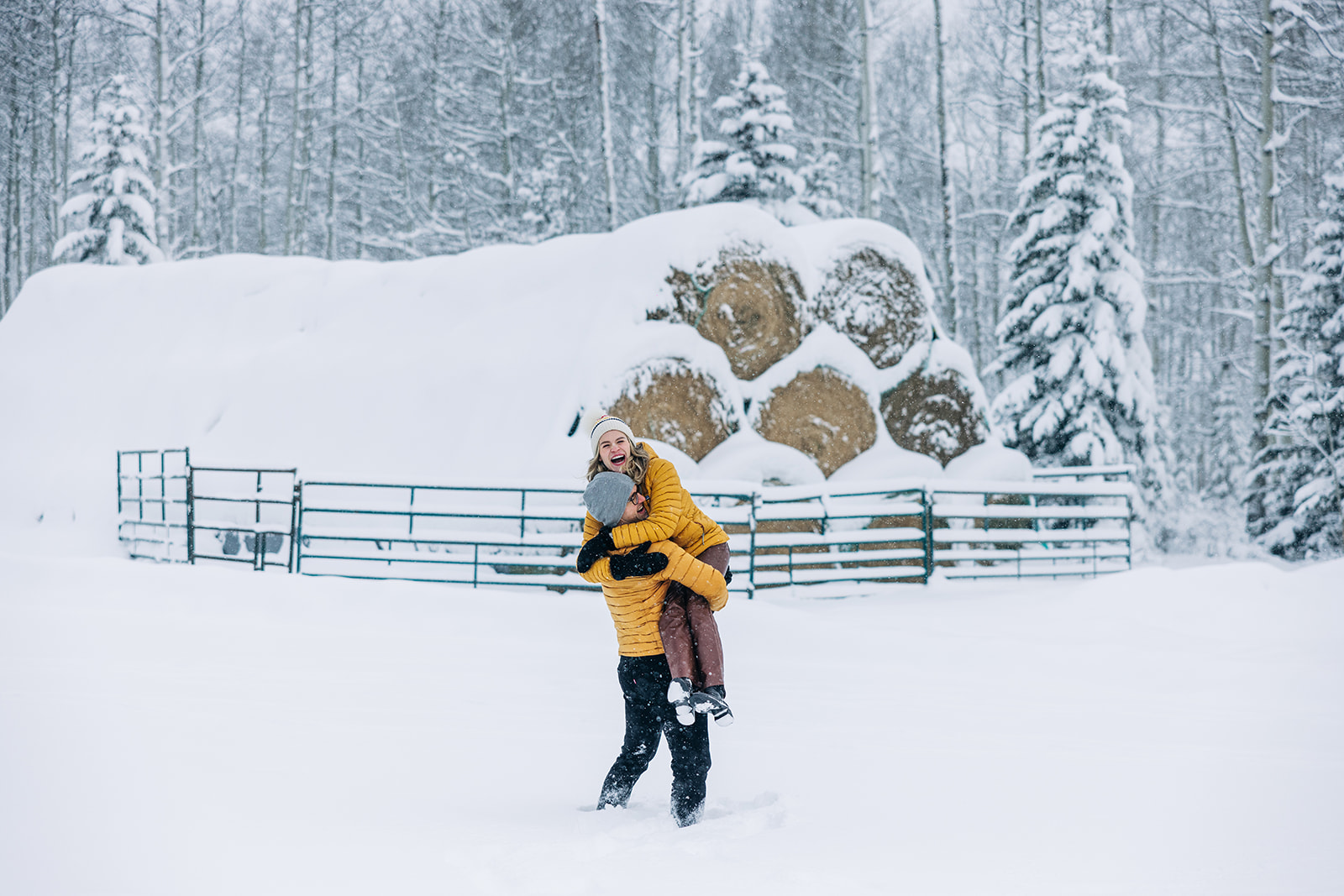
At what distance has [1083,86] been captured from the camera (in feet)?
61.1

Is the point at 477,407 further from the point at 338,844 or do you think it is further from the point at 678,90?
the point at 678,90

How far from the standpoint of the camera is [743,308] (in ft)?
44.0

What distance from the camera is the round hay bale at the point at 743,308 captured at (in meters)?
13.2

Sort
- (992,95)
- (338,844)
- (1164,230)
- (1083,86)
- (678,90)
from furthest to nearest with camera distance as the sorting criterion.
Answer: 1. (1164,230)
2. (992,95)
3. (678,90)
4. (1083,86)
5. (338,844)

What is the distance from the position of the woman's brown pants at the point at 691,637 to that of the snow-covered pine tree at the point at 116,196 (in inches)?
957

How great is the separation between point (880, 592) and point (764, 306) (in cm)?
420

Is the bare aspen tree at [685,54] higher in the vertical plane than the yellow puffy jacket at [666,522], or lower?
higher

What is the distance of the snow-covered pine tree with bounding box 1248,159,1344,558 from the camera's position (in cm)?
1689

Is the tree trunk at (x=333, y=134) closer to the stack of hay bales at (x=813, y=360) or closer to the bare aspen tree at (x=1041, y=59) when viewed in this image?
the stack of hay bales at (x=813, y=360)

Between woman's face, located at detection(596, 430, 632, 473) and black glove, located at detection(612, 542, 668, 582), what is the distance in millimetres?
384

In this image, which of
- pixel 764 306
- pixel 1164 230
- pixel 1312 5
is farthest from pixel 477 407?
pixel 1164 230

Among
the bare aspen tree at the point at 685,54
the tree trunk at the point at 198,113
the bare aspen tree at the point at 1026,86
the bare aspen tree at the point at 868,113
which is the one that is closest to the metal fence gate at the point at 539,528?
the bare aspen tree at the point at 868,113

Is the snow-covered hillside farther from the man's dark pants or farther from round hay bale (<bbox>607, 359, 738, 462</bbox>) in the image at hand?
the man's dark pants

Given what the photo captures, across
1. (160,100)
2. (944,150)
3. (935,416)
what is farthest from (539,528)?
(160,100)
